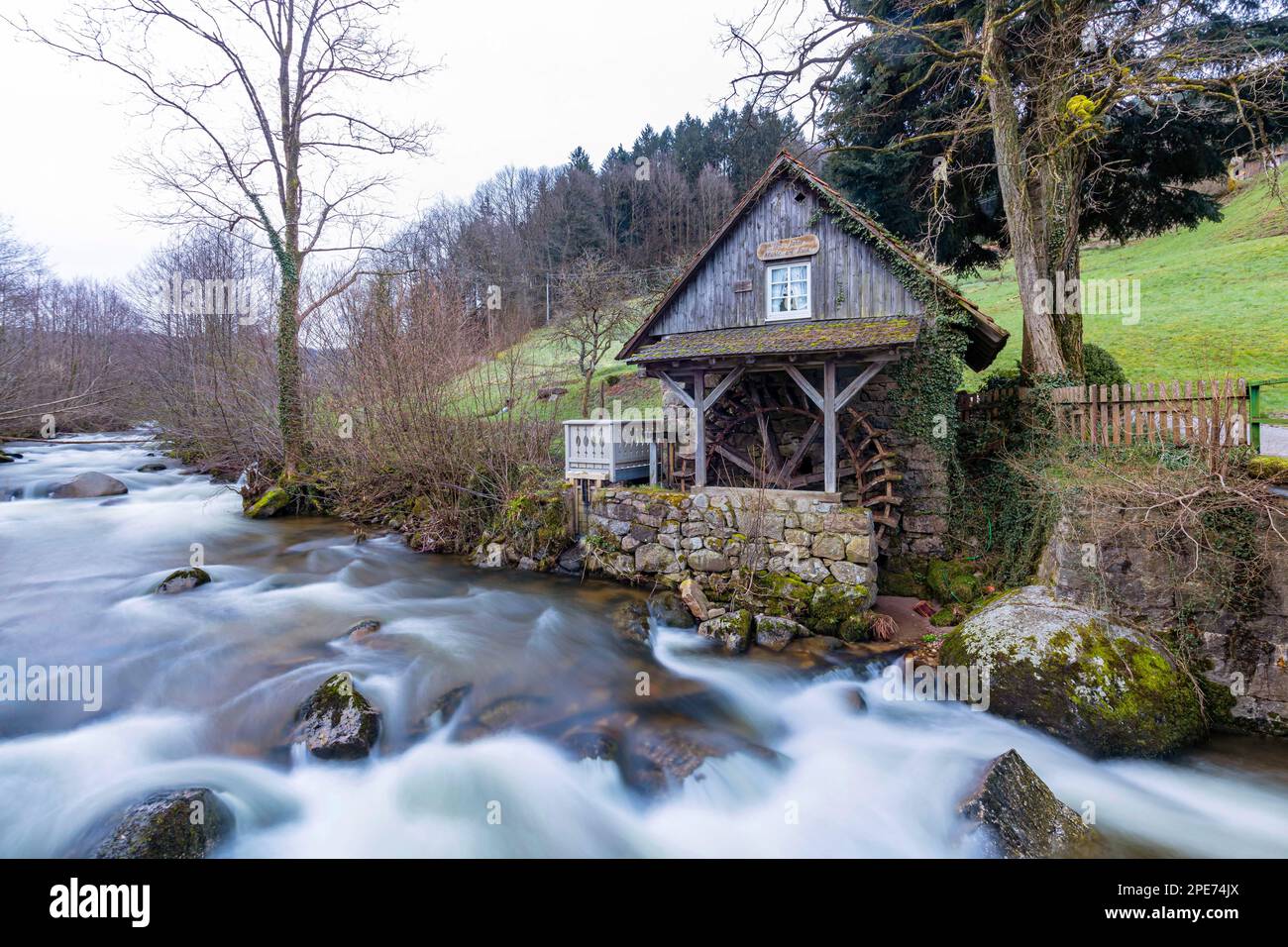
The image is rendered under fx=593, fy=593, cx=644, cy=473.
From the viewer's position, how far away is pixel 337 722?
554 cm

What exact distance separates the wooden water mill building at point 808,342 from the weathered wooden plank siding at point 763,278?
0.02 metres

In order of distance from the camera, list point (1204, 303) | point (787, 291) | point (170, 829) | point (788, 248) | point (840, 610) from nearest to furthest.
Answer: point (170, 829), point (840, 610), point (788, 248), point (787, 291), point (1204, 303)

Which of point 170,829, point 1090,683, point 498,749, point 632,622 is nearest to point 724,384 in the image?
point 632,622

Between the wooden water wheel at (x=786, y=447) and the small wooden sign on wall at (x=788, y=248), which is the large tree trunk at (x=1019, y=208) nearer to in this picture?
the wooden water wheel at (x=786, y=447)

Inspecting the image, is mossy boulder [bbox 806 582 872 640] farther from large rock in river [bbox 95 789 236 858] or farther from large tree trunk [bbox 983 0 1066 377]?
large rock in river [bbox 95 789 236 858]

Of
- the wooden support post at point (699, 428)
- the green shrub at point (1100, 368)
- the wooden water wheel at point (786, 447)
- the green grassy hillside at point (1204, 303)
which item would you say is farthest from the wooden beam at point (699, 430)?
the green grassy hillside at point (1204, 303)

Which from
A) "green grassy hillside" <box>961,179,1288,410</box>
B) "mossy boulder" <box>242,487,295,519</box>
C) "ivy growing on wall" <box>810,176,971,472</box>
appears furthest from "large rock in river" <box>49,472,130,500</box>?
"green grassy hillside" <box>961,179,1288,410</box>

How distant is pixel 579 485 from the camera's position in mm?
11055

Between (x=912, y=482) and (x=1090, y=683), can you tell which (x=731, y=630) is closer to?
(x=1090, y=683)

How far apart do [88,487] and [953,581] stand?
63.7 ft

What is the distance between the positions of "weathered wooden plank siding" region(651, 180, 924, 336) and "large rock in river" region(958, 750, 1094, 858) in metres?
7.23

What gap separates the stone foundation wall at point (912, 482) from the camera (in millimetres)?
9766

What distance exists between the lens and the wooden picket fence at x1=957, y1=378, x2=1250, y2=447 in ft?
19.0
